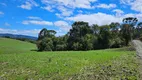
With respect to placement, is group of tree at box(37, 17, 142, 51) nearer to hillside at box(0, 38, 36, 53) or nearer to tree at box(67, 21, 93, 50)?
tree at box(67, 21, 93, 50)

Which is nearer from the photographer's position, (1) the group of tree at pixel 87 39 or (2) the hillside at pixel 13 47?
(2) the hillside at pixel 13 47

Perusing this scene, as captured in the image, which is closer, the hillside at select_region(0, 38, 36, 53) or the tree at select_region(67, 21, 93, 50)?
the hillside at select_region(0, 38, 36, 53)

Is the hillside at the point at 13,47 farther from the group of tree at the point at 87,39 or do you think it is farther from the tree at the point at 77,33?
the tree at the point at 77,33

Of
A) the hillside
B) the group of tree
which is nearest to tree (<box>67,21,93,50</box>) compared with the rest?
the group of tree

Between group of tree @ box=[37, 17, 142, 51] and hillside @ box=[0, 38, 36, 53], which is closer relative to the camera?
hillside @ box=[0, 38, 36, 53]

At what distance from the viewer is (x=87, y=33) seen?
252 feet

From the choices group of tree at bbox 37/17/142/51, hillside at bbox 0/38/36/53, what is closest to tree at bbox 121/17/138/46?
group of tree at bbox 37/17/142/51

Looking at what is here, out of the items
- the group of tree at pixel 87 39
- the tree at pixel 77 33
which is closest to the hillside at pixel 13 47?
the group of tree at pixel 87 39

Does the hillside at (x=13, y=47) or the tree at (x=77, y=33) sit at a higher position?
the tree at (x=77, y=33)

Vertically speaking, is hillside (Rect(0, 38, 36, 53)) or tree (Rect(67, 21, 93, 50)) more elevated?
tree (Rect(67, 21, 93, 50))

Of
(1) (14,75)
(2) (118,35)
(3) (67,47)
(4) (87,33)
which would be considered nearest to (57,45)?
(3) (67,47)

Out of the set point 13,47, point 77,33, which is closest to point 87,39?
point 77,33

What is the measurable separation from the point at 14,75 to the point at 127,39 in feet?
237

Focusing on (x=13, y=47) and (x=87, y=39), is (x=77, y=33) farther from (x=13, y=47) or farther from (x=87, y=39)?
(x=13, y=47)
